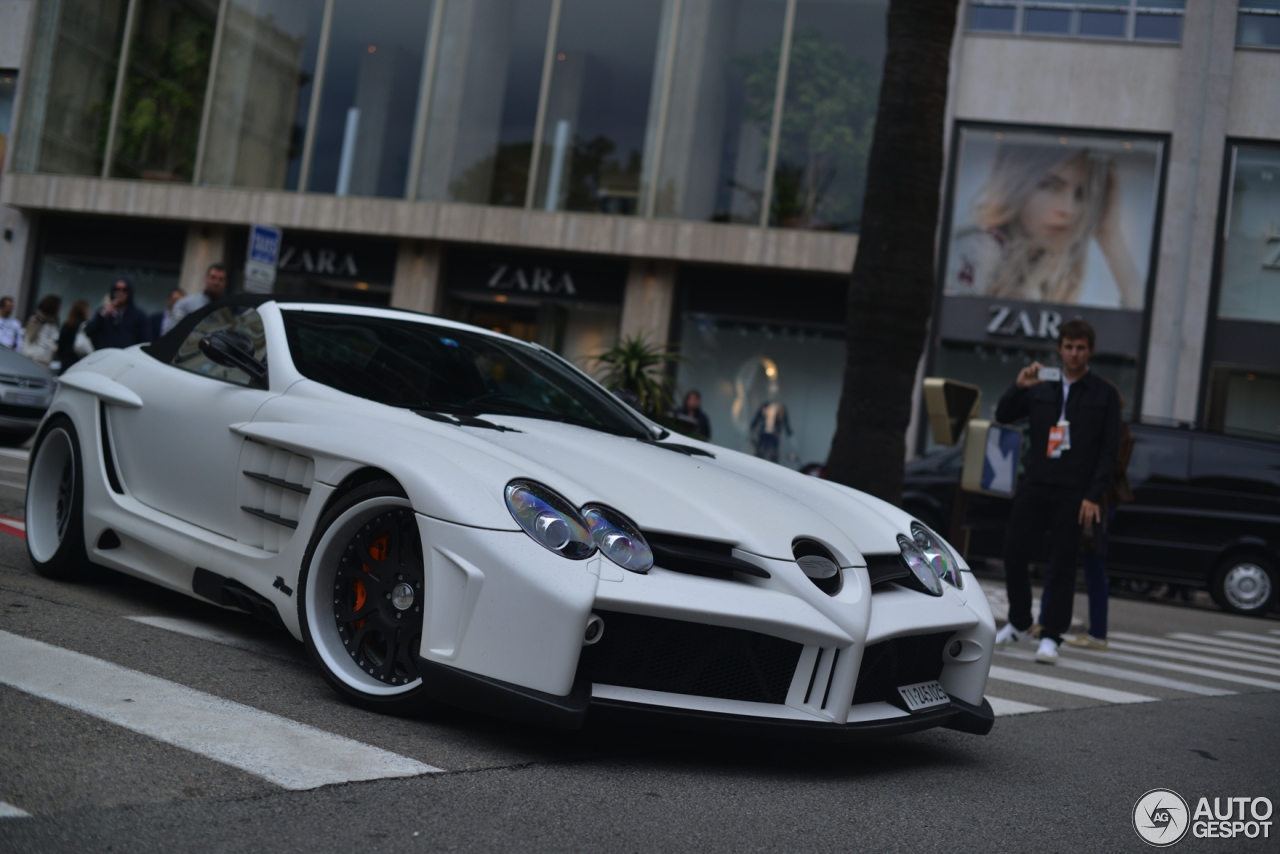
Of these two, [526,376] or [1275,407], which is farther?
[1275,407]

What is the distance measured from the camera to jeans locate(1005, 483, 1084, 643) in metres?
7.00

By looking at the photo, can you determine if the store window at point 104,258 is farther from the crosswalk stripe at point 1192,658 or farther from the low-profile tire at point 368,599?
the low-profile tire at point 368,599

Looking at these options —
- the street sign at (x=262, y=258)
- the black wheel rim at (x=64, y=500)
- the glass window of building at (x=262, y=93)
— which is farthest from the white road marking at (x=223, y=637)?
the glass window of building at (x=262, y=93)

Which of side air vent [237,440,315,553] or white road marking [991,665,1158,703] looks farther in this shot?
white road marking [991,665,1158,703]

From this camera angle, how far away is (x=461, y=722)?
367cm

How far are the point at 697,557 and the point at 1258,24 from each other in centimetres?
2009

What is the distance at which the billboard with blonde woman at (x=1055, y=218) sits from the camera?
20.0 m

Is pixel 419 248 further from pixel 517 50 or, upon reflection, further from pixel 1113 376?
pixel 1113 376

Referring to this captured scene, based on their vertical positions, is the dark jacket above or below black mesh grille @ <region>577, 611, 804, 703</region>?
above

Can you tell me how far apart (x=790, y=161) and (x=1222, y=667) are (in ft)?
44.8

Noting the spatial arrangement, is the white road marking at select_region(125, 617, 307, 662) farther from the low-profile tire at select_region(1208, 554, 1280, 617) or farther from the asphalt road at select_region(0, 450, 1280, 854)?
the low-profile tire at select_region(1208, 554, 1280, 617)

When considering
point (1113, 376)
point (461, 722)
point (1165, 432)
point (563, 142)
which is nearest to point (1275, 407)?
point (1113, 376)

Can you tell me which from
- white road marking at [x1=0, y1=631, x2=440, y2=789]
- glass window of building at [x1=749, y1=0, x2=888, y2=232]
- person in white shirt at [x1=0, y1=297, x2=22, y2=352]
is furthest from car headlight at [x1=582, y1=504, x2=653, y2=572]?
glass window of building at [x1=749, y1=0, x2=888, y2=232]

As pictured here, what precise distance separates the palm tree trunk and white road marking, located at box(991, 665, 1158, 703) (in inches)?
95.4
